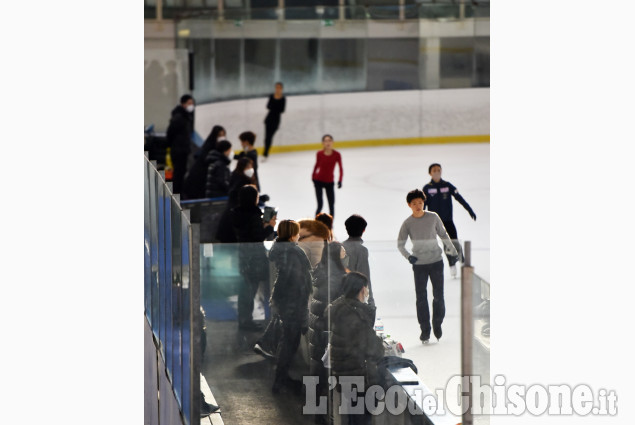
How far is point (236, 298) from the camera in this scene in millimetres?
5723

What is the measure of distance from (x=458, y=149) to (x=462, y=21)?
9.49ft

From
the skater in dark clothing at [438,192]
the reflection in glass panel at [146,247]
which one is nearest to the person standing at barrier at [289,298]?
the reflection in glass panel at [146,247]

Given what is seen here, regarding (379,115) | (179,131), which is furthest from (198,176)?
(379,115)

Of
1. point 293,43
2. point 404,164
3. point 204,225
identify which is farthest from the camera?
point 293,43

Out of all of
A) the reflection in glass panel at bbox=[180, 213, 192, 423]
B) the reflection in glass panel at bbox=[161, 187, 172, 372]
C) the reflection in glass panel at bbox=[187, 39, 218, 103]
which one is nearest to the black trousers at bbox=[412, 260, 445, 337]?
the reflection in glass panel at bbox=[180, 213, 192, 423]

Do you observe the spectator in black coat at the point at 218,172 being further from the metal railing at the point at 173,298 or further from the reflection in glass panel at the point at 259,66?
the reflection in glass panel at the point at 259,66

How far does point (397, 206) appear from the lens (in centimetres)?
1623

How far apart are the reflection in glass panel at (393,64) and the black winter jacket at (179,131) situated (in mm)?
9755

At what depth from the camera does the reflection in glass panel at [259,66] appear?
21.7 meters

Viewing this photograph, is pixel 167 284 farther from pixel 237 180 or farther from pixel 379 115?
A: pixel 379 115

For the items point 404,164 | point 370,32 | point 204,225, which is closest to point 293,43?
point 370,32
